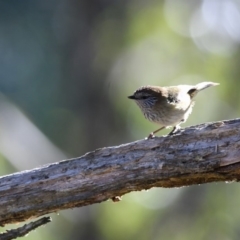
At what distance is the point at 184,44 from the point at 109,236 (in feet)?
18.9

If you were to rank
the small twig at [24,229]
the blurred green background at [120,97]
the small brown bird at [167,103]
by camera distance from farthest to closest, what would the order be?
the blurred green background at [120,97] < the small brown bird at [167,103] < the small twig at [24,229]

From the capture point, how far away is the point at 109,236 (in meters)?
15.1

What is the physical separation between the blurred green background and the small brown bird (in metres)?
7.15

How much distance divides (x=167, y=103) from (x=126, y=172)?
2184 mm

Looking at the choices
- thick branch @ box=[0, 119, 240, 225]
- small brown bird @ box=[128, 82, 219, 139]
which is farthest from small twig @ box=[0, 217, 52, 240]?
small brown bird @ box=[128, 82, 219, 139]

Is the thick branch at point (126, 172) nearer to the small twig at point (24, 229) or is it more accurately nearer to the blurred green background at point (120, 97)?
the small twig at point (24, 229)

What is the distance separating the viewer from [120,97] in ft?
53.3

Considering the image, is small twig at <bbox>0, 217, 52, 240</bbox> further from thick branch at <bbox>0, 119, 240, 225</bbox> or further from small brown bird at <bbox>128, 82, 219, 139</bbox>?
small brown bird at <bbox>128, 82, 219, 139</bbox>

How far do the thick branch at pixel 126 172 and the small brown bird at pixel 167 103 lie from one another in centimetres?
177

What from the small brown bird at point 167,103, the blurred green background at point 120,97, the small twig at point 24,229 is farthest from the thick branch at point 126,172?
the blurred green background at point 120,97

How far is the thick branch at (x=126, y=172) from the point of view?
198 inches

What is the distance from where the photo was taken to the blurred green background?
15.0 metres

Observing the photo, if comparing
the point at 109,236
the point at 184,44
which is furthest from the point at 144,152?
the point at 184,44

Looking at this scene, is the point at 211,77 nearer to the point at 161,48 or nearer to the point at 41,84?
the point at 161,48
